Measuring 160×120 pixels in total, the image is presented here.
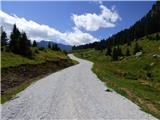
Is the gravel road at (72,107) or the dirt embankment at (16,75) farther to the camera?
the dirt embankment at (16,75)

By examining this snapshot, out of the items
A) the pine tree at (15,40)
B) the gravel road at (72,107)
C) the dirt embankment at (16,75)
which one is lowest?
the dirt embankment at (16,75)

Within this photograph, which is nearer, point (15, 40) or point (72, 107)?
point (72, 107)

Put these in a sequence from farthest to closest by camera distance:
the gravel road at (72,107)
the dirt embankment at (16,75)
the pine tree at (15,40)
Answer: the pine tree at (15,40)
the dirt embankment at (16,75)
the gravel road at (72,107)

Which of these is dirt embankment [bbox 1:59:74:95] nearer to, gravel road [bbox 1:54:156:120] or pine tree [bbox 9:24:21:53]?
gravel road [bbox 1:54:156:120]

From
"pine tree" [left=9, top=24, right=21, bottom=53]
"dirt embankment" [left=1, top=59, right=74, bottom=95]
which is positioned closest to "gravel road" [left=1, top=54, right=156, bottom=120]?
"dirt embankment" [left=1, top=59, right=74, bottom=95]

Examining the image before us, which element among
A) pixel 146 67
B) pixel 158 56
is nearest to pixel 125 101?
pixel 146 67

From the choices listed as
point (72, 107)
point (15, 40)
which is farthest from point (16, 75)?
point (15, 40)

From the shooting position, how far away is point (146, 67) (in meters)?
72.9

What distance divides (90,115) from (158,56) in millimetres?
61213

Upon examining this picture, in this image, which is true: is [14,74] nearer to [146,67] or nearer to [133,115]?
[133,115]

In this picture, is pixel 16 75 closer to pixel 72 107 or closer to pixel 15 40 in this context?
pixel 72 107

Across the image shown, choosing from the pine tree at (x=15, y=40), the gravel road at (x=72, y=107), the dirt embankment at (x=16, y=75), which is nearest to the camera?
the gravel road at (x=72, y=107)

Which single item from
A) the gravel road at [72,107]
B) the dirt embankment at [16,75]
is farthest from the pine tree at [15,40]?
the gravel road at [72,107]

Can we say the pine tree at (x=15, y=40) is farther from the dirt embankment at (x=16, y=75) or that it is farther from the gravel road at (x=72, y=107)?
the gravel road at (x=72, y=107)
